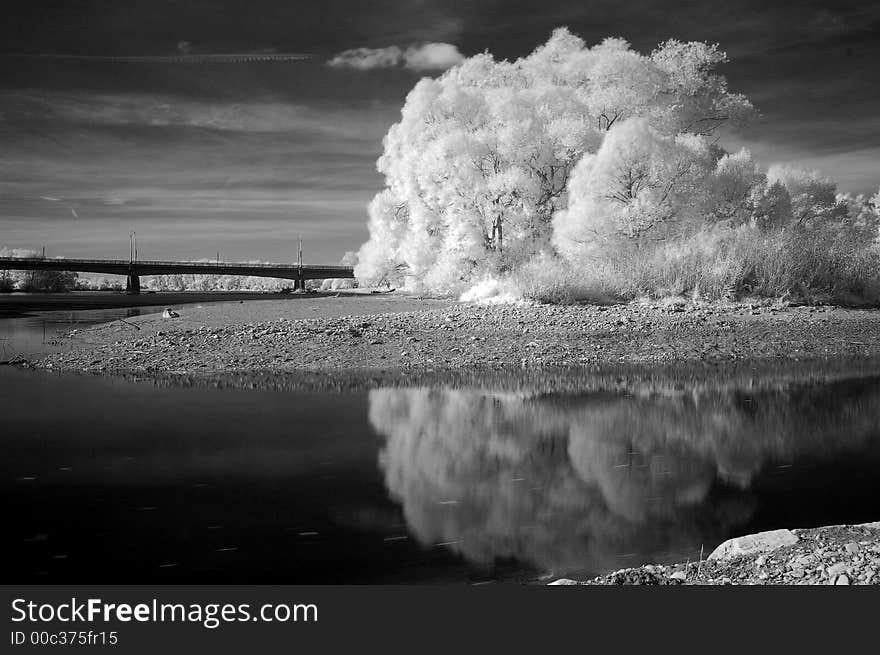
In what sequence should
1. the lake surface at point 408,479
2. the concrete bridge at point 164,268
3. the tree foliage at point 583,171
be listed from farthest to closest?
1. the concrete bridge at point 164,268
2. the tree foliage at point 583,171
3. the lake surface at point 408,479

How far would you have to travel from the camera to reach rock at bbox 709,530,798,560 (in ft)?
18.2

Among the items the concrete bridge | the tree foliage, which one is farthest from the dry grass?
the concrete bridge

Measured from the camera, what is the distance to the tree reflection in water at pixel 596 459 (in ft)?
21.2

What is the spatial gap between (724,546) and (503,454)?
156 inches

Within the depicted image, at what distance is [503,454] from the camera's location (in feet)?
30.9

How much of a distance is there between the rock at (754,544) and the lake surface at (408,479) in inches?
17.9

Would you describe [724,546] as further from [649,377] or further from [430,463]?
[649,377]

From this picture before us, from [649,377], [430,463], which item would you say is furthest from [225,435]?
[649,377]

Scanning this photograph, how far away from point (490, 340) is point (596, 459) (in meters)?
11.1

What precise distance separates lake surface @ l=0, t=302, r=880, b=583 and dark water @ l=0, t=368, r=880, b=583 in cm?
3

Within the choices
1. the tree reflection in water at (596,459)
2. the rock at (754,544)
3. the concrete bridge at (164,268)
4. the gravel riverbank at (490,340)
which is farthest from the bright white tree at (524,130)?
the concrete bridge at (164,268)

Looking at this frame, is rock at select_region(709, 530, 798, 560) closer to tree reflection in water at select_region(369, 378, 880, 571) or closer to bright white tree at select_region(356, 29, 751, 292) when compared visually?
tree reflection in water at select_region(369, 378, 880, 571)

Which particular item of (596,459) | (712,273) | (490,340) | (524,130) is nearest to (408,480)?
(596,459)

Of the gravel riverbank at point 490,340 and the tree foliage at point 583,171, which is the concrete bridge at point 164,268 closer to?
the tree foliage at point 583,171
